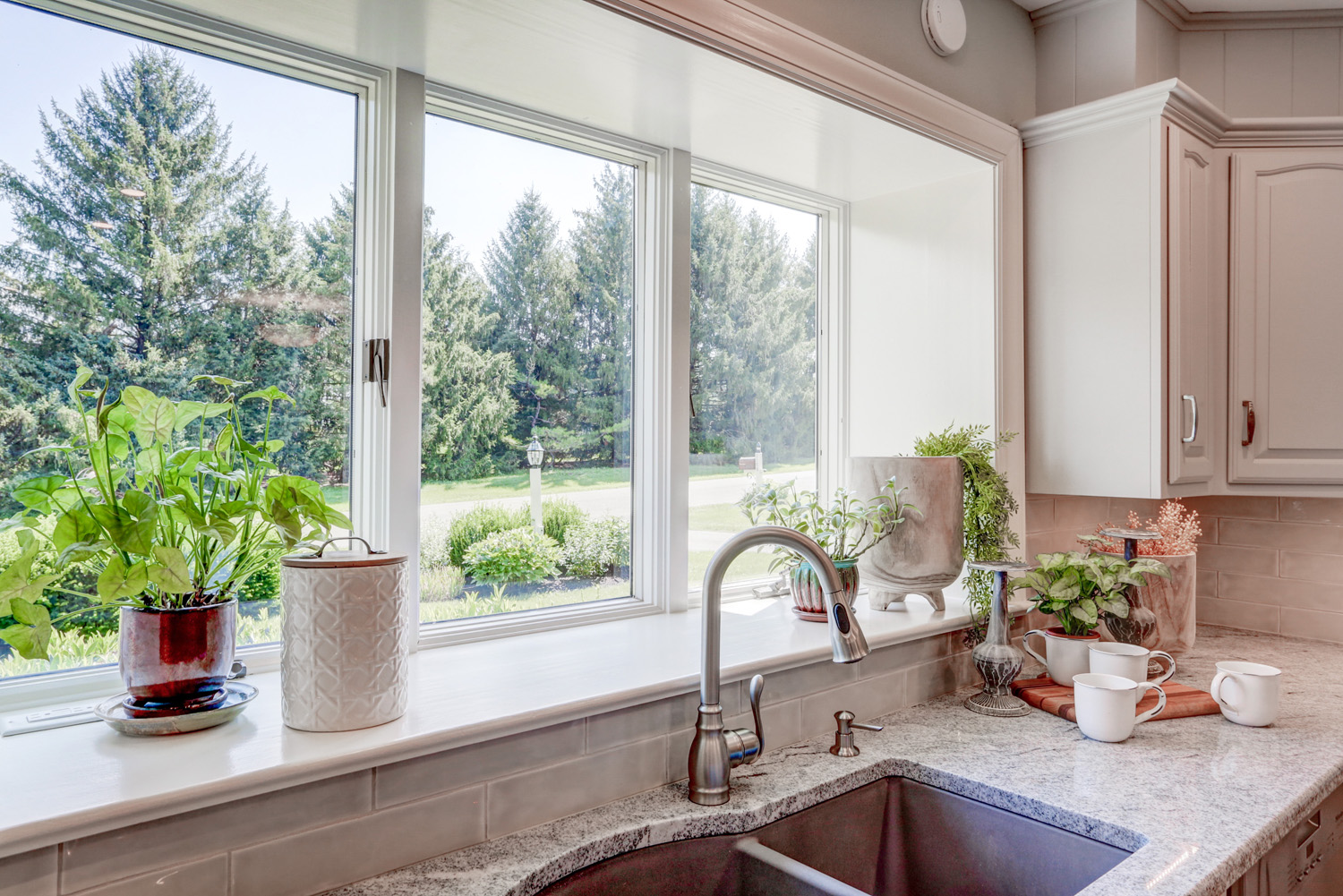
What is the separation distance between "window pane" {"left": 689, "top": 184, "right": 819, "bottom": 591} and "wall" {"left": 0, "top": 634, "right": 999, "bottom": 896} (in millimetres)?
552

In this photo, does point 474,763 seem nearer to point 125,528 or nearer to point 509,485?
point 125,528

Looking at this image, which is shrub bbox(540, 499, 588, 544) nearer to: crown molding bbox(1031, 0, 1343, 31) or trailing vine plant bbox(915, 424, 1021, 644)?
trailing vine plant bbox(915, 424, 1021, 644)

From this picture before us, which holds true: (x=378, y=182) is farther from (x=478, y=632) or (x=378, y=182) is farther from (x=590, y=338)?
(x=478, y=632)

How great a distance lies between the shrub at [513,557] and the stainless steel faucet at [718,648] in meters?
0.50

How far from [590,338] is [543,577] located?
18.9 inches

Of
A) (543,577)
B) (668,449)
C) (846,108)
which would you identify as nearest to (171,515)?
(543,577)

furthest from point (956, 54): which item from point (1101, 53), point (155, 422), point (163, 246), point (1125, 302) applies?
point (155, 422)

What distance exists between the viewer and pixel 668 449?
5.69 feet

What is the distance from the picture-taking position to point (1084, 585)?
5.36 feet

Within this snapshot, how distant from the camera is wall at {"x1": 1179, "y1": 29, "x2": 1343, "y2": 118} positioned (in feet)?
6.71

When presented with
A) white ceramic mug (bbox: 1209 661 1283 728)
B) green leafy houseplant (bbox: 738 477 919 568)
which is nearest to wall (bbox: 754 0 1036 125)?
green leafy houseplant (bbox: 738 477 919 568)

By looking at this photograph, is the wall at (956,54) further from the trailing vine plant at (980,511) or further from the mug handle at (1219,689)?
the mug handle at (1219,689)

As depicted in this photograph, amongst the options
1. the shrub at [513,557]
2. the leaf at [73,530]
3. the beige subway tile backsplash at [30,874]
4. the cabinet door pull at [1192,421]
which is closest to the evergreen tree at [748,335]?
the shrub at [513,557]

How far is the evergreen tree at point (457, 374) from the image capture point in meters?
1.45
